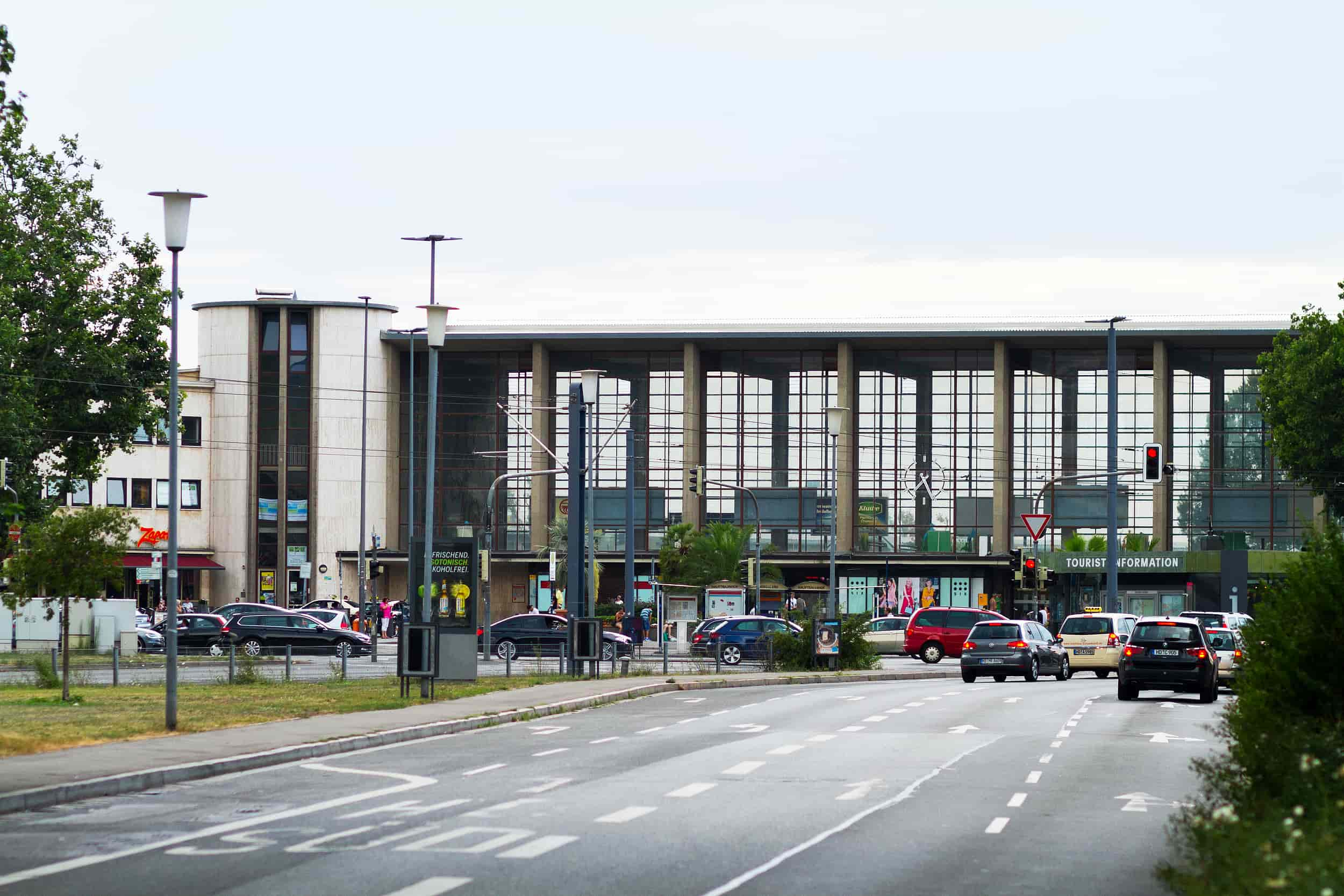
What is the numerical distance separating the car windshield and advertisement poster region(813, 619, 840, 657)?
657cm

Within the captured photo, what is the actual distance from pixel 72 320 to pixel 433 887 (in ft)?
144

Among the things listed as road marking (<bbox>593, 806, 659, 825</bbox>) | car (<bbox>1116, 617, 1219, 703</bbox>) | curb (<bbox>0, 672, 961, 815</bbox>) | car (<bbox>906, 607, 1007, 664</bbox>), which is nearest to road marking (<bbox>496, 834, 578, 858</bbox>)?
road marking (<bbox>593, 806, 659, 825</bbox>)

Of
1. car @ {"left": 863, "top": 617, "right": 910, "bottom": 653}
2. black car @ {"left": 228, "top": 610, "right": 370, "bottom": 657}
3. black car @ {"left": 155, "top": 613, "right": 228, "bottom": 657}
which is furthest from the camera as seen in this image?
car @ {"left": 863, "top": 617, "right": 910, "bottom": 653}

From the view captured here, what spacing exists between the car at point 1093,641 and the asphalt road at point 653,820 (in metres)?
20.4

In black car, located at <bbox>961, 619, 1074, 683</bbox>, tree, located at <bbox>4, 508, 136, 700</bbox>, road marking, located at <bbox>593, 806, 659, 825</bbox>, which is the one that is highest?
tree, located at <bbox>4, 508, 136, 700</bbox>

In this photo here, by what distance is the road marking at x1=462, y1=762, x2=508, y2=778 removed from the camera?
751 inches

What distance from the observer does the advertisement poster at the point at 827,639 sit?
44438mm

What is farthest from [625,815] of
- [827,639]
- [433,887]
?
[827,639]

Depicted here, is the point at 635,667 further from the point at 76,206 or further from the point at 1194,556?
the point at 1194,556

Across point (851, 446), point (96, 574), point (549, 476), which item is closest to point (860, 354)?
point (851, 446)

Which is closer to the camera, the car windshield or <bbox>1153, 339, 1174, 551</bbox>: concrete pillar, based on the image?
the car windshield

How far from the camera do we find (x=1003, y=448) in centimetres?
9388

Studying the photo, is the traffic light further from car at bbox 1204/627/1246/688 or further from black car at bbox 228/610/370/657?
black car at bbox 228/610/370/657

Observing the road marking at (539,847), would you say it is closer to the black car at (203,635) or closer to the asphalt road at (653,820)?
the asphalt road at (653,820)
